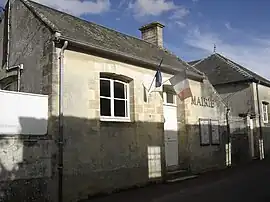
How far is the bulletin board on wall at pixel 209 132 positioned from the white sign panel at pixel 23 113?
22.5ft

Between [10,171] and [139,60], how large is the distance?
5.03 m

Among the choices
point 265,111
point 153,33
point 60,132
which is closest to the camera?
point 60,132

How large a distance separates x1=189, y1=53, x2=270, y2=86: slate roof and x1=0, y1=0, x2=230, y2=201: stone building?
22.8 feet

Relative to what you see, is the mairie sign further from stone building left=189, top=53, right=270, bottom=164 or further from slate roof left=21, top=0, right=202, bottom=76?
stone building left=189, top=53, right=270, bottom=164

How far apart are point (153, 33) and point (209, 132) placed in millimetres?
5270

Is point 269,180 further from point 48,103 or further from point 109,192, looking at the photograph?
point 48,103

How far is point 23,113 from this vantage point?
7.13 metres

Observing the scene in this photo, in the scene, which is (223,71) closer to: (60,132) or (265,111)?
(265,111)

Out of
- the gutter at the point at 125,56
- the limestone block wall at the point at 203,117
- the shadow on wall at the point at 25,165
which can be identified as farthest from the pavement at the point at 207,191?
the gutter at the point at 125,56

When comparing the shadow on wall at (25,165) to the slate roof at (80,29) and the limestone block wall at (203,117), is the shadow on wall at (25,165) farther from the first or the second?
the limestone block wall at (203,117)

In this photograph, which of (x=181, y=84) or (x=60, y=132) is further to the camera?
(x=181, y=84)

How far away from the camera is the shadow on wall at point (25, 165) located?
21.5ft

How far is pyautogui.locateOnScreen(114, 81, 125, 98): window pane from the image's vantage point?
9.44 meters

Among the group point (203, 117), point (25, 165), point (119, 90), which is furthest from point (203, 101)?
point (25, 165)
